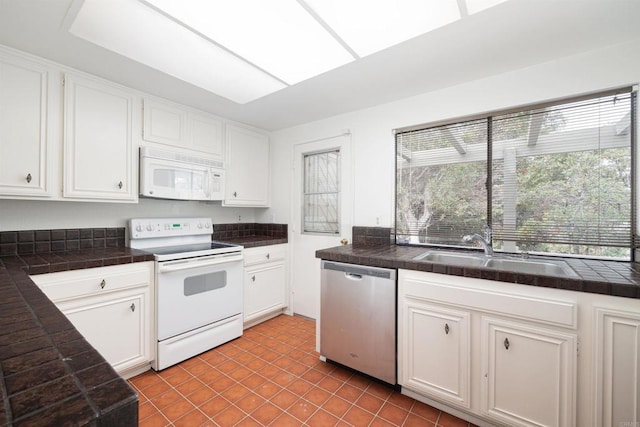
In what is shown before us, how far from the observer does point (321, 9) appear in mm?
1403

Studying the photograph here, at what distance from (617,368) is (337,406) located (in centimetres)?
145

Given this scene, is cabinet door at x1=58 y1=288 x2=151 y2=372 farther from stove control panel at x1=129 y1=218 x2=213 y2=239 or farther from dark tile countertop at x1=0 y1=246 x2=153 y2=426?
dark tile countertop at x1=0 y1=246 x2=153 y2=426

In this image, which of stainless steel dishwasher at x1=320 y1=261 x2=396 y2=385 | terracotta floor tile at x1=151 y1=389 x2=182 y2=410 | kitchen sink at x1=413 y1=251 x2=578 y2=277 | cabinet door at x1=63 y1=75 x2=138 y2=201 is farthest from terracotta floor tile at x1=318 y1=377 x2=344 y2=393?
cabinet door at x1=63 y1=75 x2=138 y2=201

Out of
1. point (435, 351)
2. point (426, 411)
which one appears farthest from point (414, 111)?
point (426, 411)

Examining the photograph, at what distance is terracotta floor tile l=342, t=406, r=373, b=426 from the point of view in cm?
164

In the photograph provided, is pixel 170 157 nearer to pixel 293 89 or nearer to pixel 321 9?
pixel 293 89

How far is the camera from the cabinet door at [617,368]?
1.27 metres

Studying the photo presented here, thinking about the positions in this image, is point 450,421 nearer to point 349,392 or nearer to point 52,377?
point 349,392

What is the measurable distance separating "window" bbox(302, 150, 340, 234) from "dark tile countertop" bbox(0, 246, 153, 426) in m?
2.40

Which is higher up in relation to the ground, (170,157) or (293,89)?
(293,89)

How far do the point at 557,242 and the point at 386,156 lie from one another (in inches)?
56.5

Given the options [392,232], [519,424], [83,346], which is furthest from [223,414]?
[392,232]

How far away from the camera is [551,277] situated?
141cm

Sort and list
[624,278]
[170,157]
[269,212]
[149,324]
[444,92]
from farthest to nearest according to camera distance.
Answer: [269,212], [170,157], [444,92], [149,324], [624,278]
